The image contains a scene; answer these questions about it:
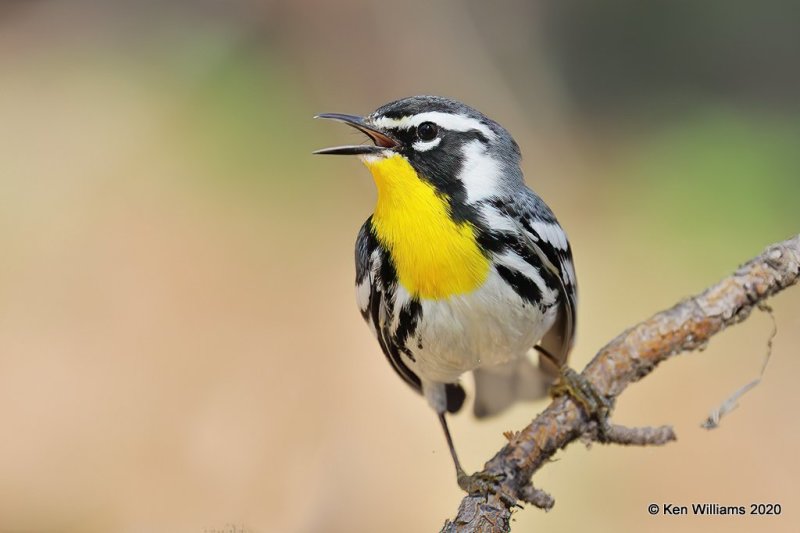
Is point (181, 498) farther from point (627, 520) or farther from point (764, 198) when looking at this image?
point (764, 198)

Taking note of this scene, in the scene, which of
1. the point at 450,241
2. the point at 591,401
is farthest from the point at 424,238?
the point at 591,401

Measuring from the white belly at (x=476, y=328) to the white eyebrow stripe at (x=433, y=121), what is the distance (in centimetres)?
39

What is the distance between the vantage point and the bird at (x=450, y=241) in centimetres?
243

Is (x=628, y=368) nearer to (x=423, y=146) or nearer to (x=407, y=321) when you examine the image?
(x=407, y=321)

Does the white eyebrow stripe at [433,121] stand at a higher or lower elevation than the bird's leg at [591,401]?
higher

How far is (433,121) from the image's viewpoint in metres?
2.47

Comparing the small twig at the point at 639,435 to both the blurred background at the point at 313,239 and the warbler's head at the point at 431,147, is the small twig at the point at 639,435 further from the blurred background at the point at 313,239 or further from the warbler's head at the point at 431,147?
the blurred background at the point at 313,239

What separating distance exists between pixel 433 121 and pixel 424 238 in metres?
0.31

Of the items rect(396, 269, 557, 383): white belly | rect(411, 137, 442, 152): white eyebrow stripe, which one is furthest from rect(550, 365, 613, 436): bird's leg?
rect(411, 137, 442, 152): white eyebrow stripe

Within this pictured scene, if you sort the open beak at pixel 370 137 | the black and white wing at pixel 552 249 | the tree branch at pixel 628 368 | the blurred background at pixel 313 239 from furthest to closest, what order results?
1. the blurred background at pixel 313 239
2. the black and white wing at pixel 552 249
3. the open beak at pixel 370 137
4. the tree branch at pixel 628 368

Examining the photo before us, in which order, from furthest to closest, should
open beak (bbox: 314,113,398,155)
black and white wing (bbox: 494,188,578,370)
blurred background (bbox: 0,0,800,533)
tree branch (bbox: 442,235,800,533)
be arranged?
1. blurred background (bbox: 0,0,800,533)
2. black and white wing (bbox: 494,188,578,370)
3. open beak (bbox: 314,113,398,155)
4. tree branch (bbox: 442,235,800,533)

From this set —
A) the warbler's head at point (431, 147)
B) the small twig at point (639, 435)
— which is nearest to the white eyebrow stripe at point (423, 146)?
the warbler's head at point (431, 147)

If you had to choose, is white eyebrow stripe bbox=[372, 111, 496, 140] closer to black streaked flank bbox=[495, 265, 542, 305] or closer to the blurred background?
black streaked flank bbox=[495, 265, 542, 305]

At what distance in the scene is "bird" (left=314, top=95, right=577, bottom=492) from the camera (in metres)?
2.43
